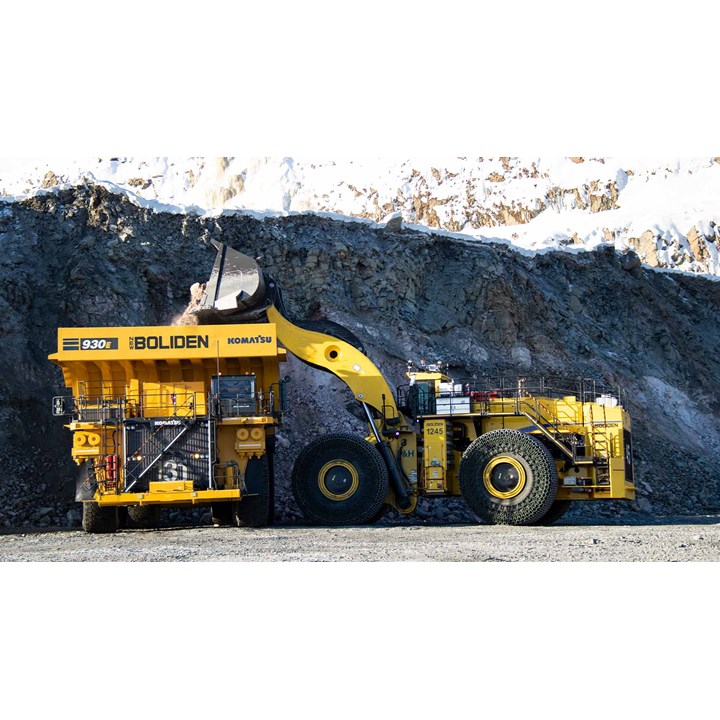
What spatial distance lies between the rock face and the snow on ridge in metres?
45.6

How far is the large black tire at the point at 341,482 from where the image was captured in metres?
19.5

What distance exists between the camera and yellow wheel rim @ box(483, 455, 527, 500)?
62.0ft

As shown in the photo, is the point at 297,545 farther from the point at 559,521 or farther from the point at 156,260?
the point at 156,260

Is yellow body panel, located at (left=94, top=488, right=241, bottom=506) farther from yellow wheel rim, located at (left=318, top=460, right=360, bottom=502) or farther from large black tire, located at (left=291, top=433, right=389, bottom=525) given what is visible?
yellow wheel rim, located at (left=318, top=460, right=360, bottom=502)

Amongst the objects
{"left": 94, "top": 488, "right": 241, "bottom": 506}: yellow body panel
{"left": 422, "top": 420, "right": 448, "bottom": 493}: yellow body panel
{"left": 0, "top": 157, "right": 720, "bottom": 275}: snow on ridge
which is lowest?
{"left": 94, "top": 488, "right": 241, "bottom": 506}: yellow body panel

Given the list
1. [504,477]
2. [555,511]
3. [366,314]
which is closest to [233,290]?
[504,477]

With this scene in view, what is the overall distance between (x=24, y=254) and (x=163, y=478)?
11.5 meters

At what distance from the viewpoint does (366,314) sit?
2997 cm

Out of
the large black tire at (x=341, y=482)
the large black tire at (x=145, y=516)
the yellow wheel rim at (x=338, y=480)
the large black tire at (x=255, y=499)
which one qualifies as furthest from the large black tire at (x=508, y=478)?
the large black tire at (x=145, y=516)

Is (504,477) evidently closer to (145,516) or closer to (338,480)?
(338,480)

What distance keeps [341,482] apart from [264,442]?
5.54 feet

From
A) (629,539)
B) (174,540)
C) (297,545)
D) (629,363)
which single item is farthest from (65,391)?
(629,363)

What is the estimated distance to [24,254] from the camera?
27.6 meters

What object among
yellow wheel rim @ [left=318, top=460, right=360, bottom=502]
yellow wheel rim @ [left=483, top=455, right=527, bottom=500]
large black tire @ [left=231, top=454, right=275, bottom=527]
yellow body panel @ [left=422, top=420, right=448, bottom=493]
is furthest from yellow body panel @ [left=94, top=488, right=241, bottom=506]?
yellow wheel rim @ [left=483, top=455, right=527, bottom=500]
